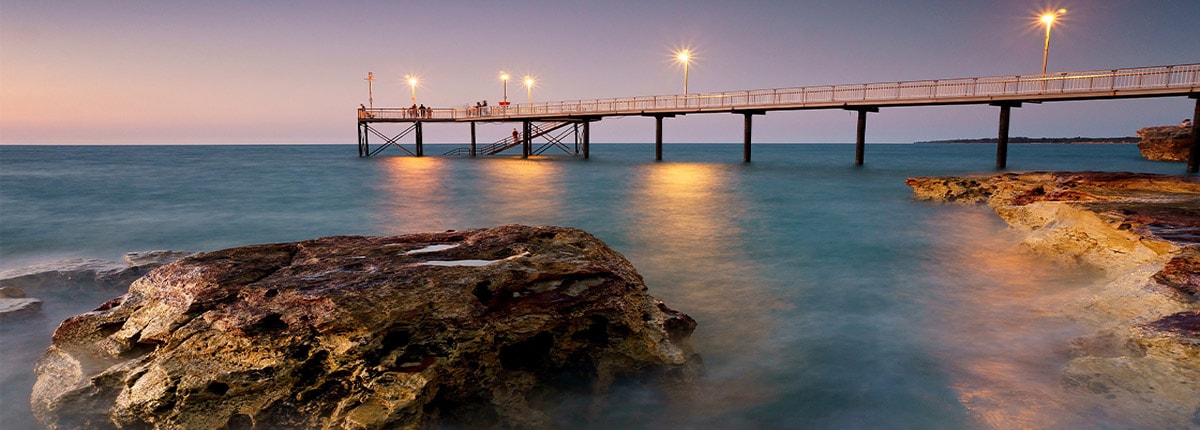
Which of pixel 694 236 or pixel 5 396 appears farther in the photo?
pixel 694 236

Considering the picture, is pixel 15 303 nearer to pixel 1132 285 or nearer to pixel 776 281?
pixel 776 281

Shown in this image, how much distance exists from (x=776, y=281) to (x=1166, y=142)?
Answer: 5106 centimetres

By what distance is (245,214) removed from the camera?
60.8ft

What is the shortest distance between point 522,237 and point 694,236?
8680 millimetres

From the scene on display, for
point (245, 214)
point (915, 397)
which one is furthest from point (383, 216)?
point (915, 397)

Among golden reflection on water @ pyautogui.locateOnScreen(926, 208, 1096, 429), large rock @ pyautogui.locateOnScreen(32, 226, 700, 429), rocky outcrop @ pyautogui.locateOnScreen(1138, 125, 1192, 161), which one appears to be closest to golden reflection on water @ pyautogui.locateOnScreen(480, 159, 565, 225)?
golden reflection on water @ pyautogui.locateOnScreen(926, 208, 1096, 429)

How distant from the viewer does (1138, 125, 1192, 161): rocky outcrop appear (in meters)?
40.5

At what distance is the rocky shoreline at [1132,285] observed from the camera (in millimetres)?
4426

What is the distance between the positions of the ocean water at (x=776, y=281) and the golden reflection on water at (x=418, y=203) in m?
0.15

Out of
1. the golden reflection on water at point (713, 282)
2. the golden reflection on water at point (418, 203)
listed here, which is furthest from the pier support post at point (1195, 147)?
the golden reflection on water at point (418, 203)

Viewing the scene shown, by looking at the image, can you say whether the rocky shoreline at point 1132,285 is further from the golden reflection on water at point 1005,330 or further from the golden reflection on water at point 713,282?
the golden reflection on water at point 713,282

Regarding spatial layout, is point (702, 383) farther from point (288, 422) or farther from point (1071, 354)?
point (1071, 354)

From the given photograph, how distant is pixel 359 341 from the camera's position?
12.1ft

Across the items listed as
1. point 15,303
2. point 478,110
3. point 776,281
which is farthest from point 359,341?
point 478,110
